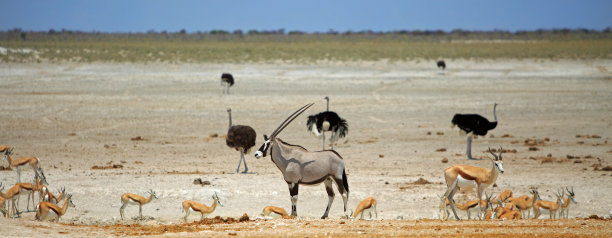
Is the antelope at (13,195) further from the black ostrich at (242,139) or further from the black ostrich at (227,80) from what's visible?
the black ostrich at (227,80)

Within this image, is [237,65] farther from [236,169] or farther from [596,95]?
[236,169]

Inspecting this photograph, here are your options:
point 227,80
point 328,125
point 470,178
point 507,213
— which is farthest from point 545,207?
point 227,80

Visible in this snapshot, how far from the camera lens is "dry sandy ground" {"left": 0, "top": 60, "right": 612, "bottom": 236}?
38.7 ft

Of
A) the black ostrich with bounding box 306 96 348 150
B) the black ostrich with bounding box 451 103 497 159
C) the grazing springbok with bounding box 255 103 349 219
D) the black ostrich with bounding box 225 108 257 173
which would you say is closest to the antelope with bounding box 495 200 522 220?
the grazing springbok with bounding box 255 103 349 219

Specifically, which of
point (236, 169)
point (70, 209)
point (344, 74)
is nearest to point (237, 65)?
point (344, 74)

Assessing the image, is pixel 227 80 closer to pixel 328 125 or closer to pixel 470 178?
pixel 328 125

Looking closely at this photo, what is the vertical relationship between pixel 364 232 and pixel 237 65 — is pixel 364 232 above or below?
below

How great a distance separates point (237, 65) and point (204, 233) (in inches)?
1599

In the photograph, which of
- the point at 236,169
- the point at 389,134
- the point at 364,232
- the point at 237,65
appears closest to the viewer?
the point at 364,232

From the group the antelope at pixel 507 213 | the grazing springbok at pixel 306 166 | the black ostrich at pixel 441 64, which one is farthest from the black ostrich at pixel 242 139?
the black ostrich at pixel 441 64

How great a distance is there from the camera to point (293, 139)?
21.4 m

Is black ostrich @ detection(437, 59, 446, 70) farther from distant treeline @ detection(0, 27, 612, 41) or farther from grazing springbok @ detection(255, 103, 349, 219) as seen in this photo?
distant treeline @ detection(0, 27, 612, 41)

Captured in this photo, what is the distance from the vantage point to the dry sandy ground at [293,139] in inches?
464

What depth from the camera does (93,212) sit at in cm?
1238
